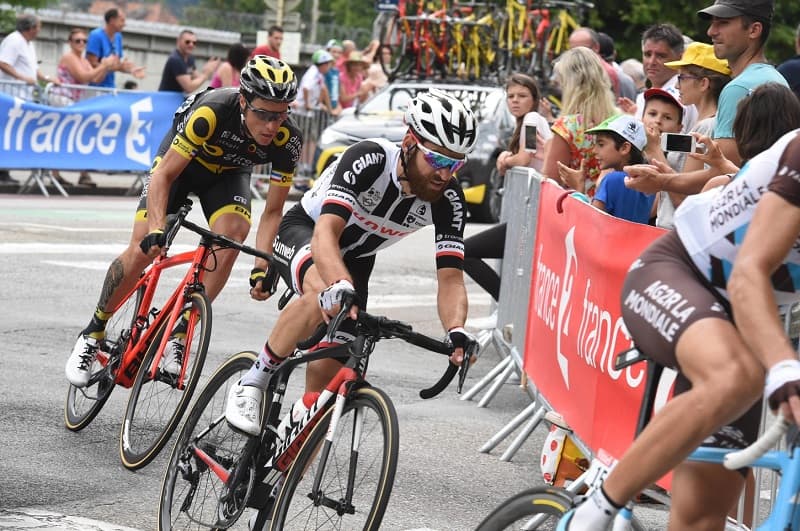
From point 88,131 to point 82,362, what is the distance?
12523mm

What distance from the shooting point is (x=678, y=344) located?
145 inches

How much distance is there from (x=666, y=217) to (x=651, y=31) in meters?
2.54

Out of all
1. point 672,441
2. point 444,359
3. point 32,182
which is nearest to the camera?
point 672,441

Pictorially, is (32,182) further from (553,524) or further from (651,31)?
(553,524)

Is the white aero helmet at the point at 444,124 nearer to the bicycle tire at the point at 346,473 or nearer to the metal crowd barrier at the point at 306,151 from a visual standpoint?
the bicycle tire at the point at 346,473

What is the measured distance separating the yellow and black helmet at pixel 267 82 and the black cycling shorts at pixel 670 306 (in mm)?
3083

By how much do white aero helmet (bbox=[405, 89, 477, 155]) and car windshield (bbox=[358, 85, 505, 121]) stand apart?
1479 cm

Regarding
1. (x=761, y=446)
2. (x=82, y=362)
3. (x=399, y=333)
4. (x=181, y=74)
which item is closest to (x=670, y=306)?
(x=761, y=446)

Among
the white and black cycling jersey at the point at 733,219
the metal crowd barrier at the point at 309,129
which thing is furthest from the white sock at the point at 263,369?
the metal crowd barrier at the point at 309,129

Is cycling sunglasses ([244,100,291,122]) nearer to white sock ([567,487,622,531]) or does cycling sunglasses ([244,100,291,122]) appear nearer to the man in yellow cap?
the man in yellow cap

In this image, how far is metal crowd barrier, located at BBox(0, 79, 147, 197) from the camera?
1870cm

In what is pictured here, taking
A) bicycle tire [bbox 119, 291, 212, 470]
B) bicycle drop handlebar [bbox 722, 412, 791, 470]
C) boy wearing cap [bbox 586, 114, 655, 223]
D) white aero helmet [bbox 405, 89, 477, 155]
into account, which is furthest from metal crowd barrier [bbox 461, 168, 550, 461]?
bicycle drop handlebar [bbox 722, 412, 791, 470]

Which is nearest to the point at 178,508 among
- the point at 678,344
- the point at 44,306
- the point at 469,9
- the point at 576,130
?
the point at 678,344

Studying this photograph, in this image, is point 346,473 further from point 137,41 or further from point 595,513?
point 137,41
